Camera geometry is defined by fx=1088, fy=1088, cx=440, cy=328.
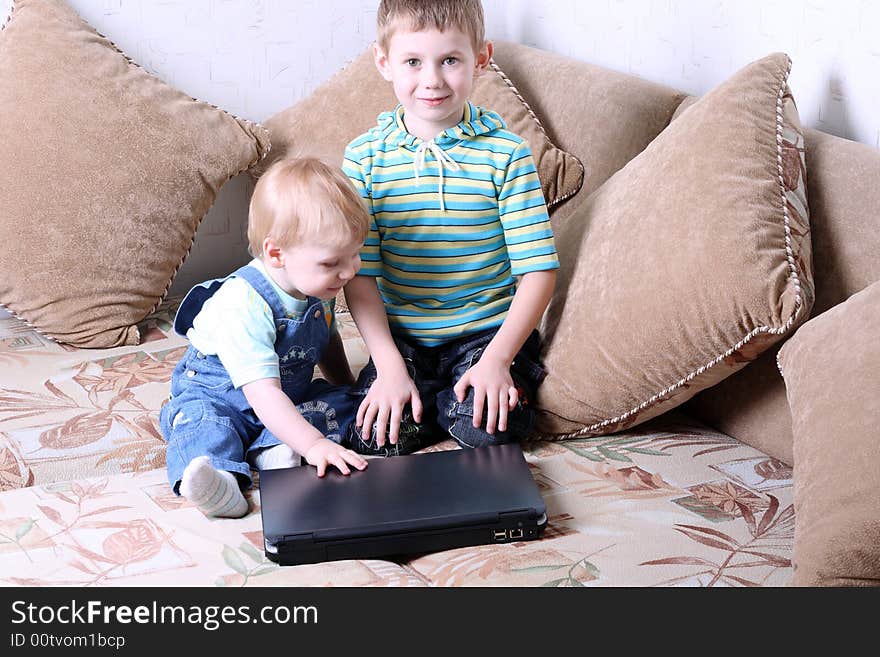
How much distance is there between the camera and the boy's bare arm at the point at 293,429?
4.71 feet

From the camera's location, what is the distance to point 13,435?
1598mm

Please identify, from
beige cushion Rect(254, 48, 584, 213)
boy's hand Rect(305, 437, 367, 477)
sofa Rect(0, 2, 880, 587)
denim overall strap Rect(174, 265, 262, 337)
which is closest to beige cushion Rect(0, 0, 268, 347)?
sofa Rect(0, 2, 880, 587)

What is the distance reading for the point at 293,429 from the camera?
147 cm

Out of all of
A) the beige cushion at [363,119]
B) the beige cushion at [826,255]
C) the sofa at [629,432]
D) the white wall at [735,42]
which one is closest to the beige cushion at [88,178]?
the sofa at [629,432]

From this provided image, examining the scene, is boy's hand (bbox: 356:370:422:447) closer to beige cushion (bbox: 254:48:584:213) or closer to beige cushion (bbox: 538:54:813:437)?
beige cushion (bbox: 538:54:813:437)

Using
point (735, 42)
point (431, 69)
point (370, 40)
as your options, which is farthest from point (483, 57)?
point (370, 40)

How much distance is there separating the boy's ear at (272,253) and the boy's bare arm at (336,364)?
250 mm

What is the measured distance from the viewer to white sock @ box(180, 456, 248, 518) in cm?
134

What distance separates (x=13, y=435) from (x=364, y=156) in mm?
667

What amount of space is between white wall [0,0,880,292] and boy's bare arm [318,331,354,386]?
0.67 m

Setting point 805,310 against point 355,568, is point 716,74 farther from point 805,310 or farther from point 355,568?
point 355,568

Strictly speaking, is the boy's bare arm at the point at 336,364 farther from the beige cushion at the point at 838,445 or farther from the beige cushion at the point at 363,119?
the beige cushion at the point at 838,445

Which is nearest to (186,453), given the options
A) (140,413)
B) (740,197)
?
(140,413)
